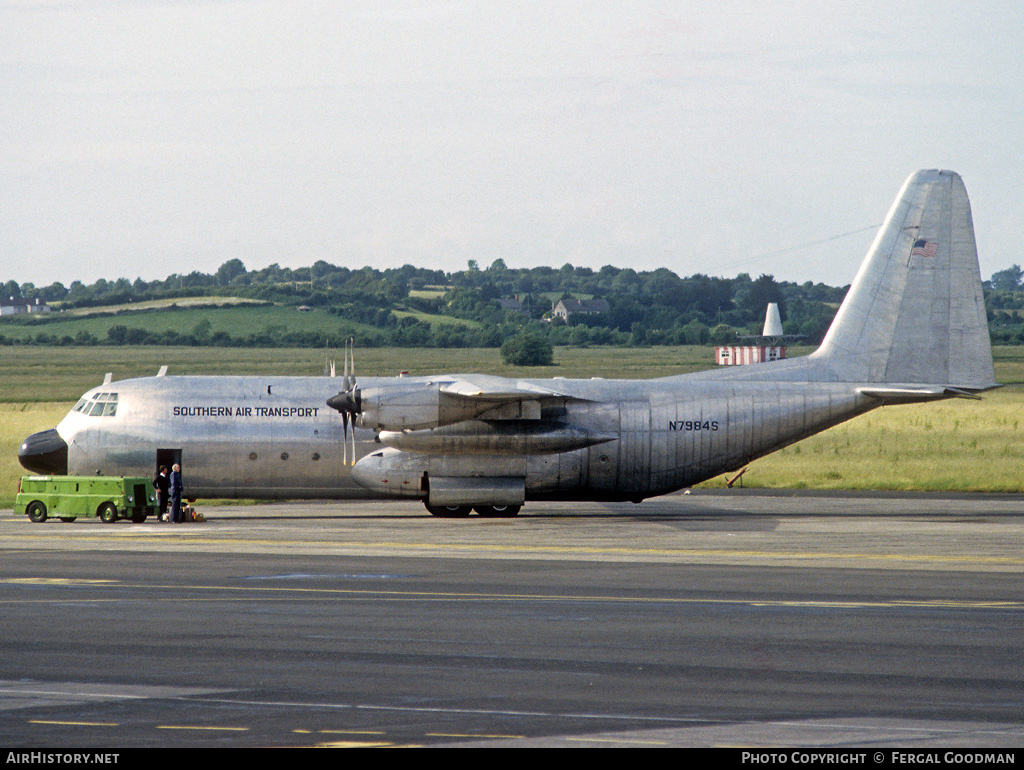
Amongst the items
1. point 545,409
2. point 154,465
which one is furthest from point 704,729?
point 154,465

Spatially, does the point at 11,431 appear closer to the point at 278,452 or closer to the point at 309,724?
the point at 278,452

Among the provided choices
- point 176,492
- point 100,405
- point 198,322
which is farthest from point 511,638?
point 198,322

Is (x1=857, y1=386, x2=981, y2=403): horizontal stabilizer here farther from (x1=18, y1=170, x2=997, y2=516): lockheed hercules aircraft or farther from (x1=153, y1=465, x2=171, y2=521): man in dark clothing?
(x1=153, y1=465, x2=171, y2=521): man in dark clothing

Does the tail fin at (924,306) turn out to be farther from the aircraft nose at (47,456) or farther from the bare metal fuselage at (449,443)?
the aircraft nose at (47,456)

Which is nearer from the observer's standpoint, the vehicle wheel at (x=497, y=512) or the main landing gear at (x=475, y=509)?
the main landing gear at (x=475, y=509)

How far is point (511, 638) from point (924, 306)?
25.2 metres

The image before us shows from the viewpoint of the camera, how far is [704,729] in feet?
38.5

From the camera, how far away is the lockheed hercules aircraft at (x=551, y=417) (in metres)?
35.9

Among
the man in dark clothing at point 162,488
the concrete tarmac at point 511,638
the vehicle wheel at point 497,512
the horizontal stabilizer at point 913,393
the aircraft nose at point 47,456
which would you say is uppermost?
the horizontal stabilizer at point 913,393

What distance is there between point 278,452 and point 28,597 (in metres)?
15.4

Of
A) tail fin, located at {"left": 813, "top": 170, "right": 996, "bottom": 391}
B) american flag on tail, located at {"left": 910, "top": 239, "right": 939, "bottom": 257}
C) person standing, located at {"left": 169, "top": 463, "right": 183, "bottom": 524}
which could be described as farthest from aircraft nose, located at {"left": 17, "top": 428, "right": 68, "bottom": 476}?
american flag on tail, located at {"left": 910, "top": 239, "right": 939, "bottom": 257}

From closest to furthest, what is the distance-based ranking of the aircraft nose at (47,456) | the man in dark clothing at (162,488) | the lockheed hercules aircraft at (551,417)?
the lockheed hercules aircraft at (551,417), the man in dark clothing at (162,488), the aircraft nose at (47,456)

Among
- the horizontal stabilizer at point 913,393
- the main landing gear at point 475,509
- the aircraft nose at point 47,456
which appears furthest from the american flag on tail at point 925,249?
the aircraft nose at point 47,456

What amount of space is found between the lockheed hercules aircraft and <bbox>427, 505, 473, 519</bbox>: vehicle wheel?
7 centimetres
